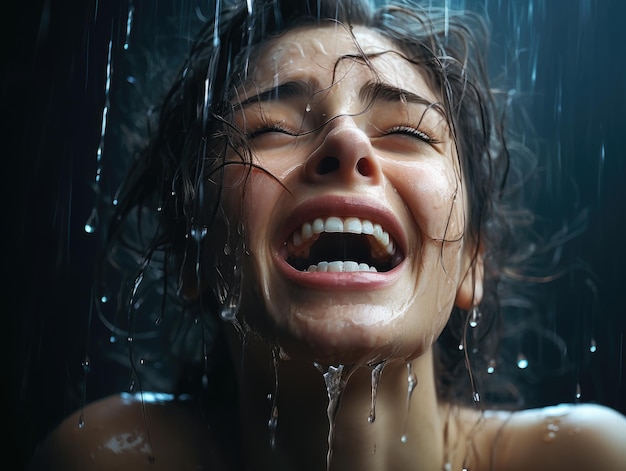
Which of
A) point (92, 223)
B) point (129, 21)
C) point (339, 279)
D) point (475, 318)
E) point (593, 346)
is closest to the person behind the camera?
point (339, 279)

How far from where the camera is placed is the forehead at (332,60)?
0.90 metres

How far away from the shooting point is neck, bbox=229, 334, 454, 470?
92cm

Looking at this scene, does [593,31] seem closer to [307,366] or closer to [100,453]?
[307,366]

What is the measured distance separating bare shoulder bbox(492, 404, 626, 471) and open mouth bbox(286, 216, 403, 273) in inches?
17.4

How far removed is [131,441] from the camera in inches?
43.1

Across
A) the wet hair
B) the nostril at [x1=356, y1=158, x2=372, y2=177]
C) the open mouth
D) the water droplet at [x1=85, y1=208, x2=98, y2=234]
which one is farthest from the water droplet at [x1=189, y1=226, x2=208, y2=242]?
the water droplet at [x1=85, y1=208, x2=98, y2=234]

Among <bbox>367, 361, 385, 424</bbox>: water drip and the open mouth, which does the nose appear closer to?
the open mouth

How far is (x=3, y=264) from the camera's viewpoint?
1.81 meters

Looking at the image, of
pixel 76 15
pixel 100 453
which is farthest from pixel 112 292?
pixel 100 453

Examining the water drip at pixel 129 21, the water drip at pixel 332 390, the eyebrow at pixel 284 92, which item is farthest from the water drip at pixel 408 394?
the water drip at pixel 129 21

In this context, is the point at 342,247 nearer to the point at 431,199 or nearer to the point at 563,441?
the point at 431,199

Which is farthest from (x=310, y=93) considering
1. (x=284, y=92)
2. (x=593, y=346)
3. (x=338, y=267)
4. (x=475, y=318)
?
(x=593, y=346)

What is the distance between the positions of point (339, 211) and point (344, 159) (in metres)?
0.07

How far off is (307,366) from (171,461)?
34cm
